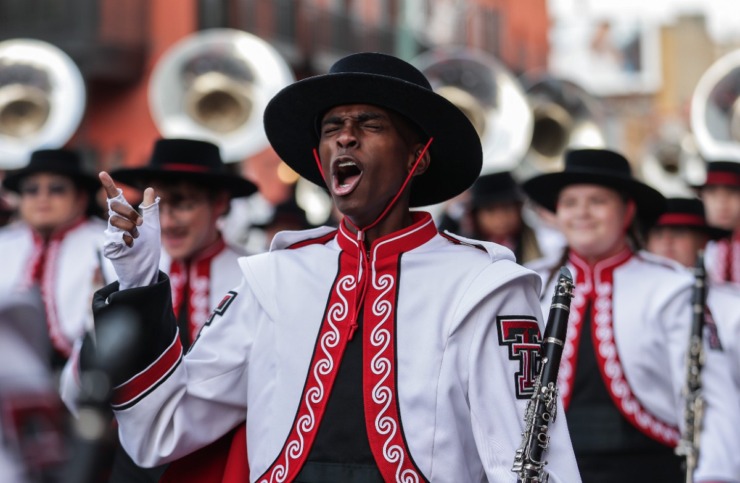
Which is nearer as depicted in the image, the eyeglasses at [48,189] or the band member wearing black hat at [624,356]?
the band member wearing black hat at [624,356]

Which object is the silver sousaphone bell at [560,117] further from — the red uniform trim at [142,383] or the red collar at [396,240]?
the red uniform trim at [142,383]

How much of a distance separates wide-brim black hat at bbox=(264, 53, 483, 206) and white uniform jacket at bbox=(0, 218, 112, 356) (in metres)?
3.12

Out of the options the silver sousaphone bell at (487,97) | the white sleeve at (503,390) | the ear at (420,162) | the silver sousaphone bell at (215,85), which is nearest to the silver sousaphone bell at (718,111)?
the silver sousaphone bell at (487,97)

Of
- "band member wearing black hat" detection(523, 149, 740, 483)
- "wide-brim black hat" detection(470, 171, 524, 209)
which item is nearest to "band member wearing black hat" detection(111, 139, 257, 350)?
"band member wearing black hat" detection(523, 149, 740, 483)

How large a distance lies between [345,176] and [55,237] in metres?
4.33

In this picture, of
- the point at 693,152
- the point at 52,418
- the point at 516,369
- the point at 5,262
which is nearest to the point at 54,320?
the point at 5,262

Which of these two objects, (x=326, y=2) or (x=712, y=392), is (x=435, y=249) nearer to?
(x=712, y=392)

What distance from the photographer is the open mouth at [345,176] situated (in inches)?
162

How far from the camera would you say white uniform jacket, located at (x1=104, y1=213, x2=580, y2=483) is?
3.87 meters

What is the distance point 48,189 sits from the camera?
8.36m

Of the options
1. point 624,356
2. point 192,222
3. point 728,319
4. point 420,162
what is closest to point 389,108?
point 420,162

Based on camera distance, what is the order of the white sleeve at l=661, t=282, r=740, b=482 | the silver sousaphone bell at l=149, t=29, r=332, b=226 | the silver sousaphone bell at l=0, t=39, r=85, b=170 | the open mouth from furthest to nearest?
the silver sousaphone bell at l=149, t=29, r=332, b=226 < the silver sousaphone bell at l=0, t=39, r=85, b=170 < the white sleeve at l=661, t=282, r=740, b=482 < the open mouth

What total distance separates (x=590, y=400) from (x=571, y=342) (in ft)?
0.98

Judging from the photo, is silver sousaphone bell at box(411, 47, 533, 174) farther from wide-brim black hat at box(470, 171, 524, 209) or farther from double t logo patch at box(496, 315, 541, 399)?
double t logo patch at box(496, 315, 541, 399)
